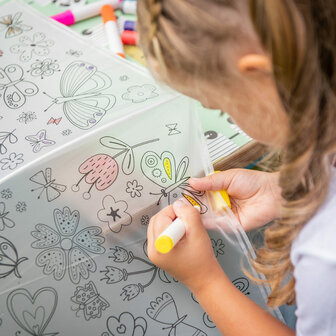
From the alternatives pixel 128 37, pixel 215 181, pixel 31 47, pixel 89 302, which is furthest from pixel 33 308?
pixel 128 37

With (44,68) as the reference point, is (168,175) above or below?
below

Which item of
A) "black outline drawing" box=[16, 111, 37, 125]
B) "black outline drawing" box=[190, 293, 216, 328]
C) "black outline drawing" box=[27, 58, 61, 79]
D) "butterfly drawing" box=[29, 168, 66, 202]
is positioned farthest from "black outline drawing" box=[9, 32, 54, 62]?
"black outline drawing" box=[190, 293, 216, 328]

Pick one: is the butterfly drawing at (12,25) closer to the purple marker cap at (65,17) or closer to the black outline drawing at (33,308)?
the purple marker cap at (65,17)

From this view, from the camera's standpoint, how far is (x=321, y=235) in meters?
0.37

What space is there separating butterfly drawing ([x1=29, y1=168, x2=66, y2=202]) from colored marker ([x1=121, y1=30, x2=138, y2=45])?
384 millimetres

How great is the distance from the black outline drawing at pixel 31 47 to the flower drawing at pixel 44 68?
18 mm

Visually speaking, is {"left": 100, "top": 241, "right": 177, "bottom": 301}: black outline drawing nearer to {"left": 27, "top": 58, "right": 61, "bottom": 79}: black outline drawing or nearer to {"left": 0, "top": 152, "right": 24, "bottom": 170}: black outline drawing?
Answer: {"left": 0, "top": 152, "right": 24, "bottom": 170}: black outline drawing

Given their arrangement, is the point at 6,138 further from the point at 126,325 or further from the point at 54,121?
→ the point at 126,325

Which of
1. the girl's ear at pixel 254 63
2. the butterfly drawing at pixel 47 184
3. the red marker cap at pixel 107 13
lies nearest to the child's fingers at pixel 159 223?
the butterfly drawing at pixel 47 184

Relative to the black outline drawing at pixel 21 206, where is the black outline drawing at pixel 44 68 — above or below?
above

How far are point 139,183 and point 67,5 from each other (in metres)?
0.51

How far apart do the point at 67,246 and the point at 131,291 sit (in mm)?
97

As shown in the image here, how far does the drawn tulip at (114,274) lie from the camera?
0.49m

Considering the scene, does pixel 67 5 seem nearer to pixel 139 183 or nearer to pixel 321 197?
pixel 139 183
